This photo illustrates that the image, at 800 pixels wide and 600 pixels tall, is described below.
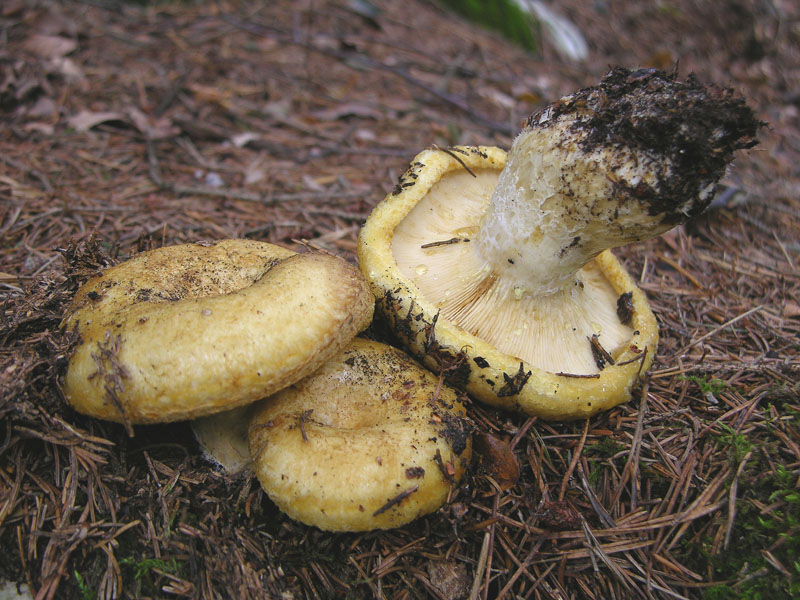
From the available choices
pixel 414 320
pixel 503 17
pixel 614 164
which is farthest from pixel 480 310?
pixel 503 17

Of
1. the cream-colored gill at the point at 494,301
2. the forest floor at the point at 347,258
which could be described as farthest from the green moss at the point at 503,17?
the cream-colored gill at the point at 494,301

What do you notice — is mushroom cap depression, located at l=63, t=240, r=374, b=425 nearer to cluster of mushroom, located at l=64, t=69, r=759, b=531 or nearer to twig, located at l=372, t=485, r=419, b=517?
cluster of mushroom, located at l=64, t=69, r=759, b=531

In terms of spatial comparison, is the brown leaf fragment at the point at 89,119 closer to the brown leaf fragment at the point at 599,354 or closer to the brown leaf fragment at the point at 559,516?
the brown leaf fragment at the point at 599,354

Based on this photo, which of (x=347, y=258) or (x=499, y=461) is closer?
(x=499, y=461)

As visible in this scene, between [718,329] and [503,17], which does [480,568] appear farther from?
[503,17]

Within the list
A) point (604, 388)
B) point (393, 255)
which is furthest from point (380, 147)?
point (604, 388)

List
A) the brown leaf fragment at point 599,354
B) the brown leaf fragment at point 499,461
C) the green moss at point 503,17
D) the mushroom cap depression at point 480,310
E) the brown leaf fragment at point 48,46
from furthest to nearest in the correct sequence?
1. the green moss at point 503,17
2. the brown leaf fragment at point 48,46
3. the brown leaf fragment at point 599,354
4. the mushroom cap depression at point 480,310
5. the brown leaf fragment at point 499,461
